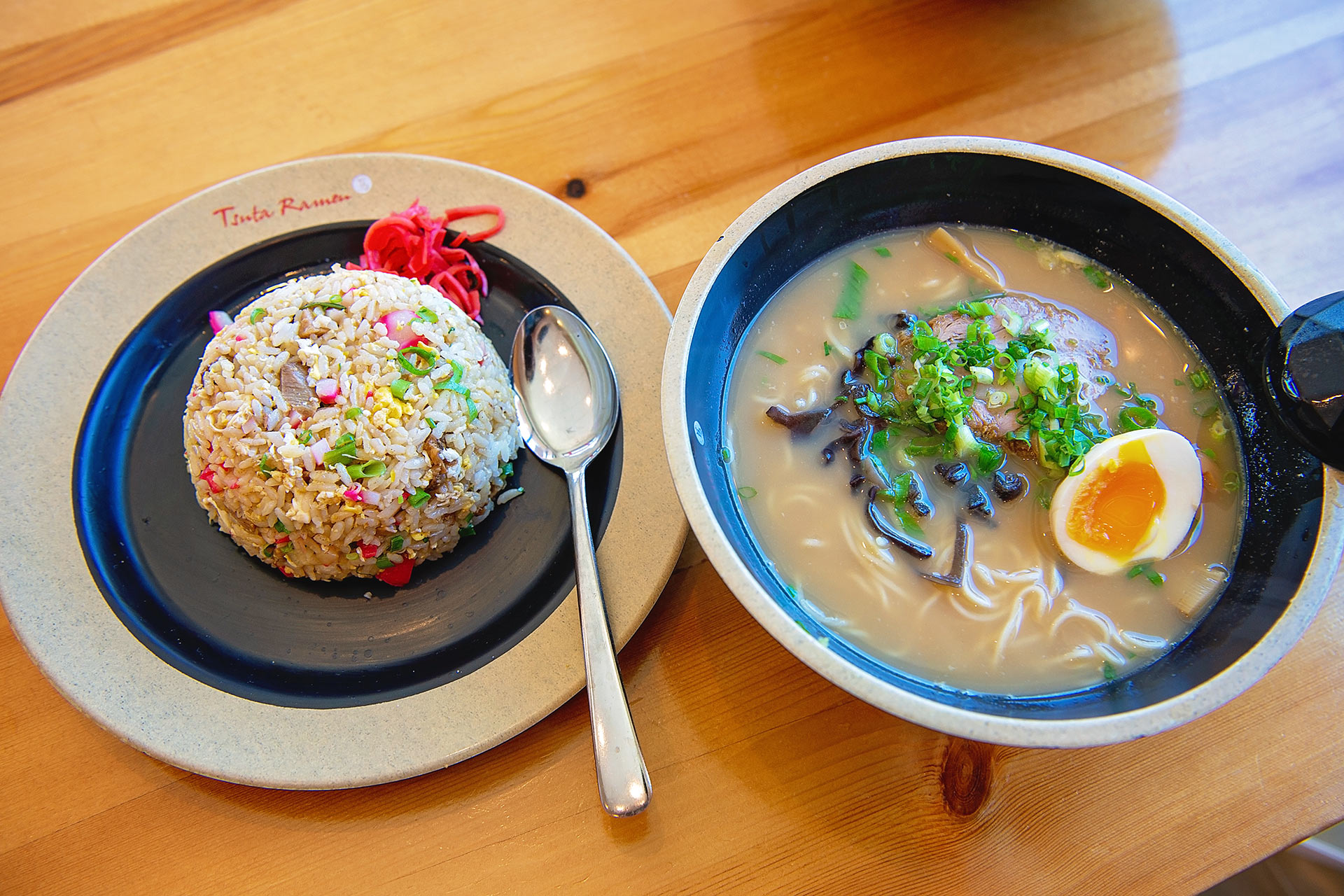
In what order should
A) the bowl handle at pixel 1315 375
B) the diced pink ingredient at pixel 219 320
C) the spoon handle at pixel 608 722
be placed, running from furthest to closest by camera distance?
the diced pink ingredient at pixel 219 320 < the spoon handle at pixel 608 722 < the bowl handle at pixel 1315 375

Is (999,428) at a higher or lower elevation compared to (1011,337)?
lower

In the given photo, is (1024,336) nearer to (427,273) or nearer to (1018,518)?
(1018,518)

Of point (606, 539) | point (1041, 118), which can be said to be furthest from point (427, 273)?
point (1041, 118)

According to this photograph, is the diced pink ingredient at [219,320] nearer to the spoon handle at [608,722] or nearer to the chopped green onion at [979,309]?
the spoon handle at [608,722]

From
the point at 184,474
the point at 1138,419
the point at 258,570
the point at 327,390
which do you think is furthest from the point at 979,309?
the point at 184,474

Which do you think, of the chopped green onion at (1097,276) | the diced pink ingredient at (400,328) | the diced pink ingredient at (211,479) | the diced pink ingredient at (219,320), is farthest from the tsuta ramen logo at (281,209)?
the chopped green onion at (1097,276)

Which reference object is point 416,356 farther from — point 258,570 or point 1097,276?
point 1097,276
